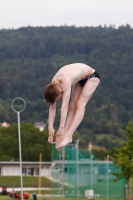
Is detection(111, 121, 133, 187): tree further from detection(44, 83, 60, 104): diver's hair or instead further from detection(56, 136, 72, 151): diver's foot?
detection(44, 83, 60, 104): diver's hair

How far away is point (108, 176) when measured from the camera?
61.0 metres

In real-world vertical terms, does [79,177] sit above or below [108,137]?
below

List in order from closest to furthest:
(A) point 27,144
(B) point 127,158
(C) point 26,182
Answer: (B) point 127,158, (C) point 26,182, (A) point 27,144

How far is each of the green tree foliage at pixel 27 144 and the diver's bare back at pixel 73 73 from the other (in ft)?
385

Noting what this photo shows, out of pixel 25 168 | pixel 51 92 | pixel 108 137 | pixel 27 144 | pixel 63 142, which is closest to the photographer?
pixel 51 92

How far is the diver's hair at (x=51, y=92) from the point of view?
13758 millimetres

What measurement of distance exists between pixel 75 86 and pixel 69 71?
944 mm

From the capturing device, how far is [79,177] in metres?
58.7

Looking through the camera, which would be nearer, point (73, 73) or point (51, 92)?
point (51, 92)

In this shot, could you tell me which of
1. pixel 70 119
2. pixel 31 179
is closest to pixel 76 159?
pixel 70 119

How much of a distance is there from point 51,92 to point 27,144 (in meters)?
123

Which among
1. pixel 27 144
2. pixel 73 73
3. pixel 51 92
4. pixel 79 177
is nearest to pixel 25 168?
pixel 27 144

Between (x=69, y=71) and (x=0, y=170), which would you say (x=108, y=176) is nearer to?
(x=69, y=71)

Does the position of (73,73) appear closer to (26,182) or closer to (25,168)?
(26,182)
